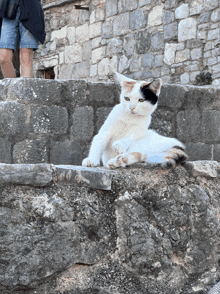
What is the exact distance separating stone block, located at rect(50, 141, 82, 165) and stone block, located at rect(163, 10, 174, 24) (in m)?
5.47

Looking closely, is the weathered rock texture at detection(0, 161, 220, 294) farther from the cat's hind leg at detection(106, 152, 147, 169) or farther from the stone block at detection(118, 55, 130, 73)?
the stone block at detection(118, 55, 130, 73)

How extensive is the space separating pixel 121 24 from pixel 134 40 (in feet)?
1.97

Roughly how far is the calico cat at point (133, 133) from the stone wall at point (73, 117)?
4.44ft

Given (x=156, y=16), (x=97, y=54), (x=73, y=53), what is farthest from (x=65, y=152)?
(x=73, y=53)

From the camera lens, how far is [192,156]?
15.8 ft

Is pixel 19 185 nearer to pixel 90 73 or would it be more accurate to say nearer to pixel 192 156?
pixel 192 156

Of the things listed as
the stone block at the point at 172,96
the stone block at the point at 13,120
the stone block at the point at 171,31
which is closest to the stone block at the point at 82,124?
the stone block at the point at 13,120

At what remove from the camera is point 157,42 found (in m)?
9.15

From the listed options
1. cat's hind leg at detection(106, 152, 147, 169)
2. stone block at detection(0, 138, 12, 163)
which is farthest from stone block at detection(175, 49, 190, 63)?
cat's hind leg at detection(106, 152, 147, 169)

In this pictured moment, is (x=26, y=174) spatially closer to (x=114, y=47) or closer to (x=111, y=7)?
(x=114, y=47)

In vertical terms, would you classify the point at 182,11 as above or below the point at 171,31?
above

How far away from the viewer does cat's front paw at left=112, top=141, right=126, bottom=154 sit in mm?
2664

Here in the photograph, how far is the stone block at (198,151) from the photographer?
15.6ft

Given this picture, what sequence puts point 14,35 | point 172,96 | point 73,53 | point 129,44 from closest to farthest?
1. point 14,35
2. point 172,96
3. point 129,44
4. point 73,53
